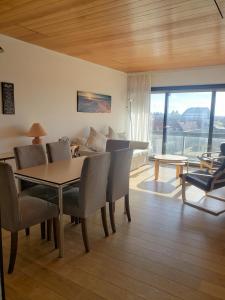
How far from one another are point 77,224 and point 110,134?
332 centimetres

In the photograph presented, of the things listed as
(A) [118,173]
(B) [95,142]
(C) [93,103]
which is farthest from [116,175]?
(C) [93,103]

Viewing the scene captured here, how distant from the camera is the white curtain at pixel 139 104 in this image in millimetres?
6701

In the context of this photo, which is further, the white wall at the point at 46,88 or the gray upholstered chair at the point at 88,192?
the white wall at the point at 46,88

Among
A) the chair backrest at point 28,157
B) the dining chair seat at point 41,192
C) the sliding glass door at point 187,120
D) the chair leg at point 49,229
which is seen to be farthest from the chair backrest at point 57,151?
the sliding glass door at point 187,120

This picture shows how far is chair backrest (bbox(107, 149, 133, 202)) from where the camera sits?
2754mm

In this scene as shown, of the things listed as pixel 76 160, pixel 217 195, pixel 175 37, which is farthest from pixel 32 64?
pixel 217 195

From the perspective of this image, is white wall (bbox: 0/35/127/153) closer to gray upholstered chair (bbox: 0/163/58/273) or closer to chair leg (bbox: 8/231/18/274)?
gray upholstered chair (bbox: 0/163/58/273)

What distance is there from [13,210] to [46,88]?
3000mm

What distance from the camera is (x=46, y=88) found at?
177 inches

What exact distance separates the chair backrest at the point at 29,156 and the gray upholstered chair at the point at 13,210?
0.67m

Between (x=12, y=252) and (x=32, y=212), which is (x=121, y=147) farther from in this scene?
(x=12, y=252)

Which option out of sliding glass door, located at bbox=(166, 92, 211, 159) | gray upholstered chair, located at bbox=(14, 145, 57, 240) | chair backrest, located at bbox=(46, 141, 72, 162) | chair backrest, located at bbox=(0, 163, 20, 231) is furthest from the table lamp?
sliding glass door, located at bbox=(166, 92, 211, 159)

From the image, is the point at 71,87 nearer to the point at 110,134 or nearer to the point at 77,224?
the point at 110,134

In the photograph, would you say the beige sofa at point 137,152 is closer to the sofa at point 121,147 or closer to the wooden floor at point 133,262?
the sofa at point 121,147
